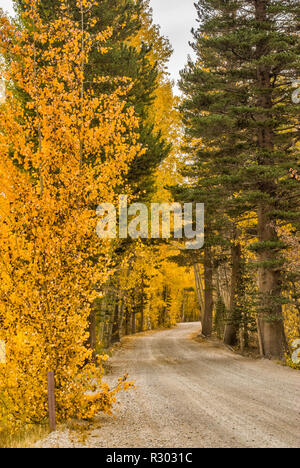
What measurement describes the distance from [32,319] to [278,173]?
9.53 m

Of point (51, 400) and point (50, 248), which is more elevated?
point (50, 248)

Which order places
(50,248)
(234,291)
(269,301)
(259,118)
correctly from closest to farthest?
(50,248)
(269,301)
(259,118)
(234,291)

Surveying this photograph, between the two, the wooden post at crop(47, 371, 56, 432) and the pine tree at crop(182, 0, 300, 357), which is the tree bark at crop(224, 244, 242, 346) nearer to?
the pine tree at crop(182, 0, 300, 357)

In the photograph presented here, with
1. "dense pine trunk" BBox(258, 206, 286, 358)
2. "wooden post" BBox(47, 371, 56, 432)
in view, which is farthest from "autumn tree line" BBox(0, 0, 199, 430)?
"dense pine trunk" BBox(258, 206, 286, 358)

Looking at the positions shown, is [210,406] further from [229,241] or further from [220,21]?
[220,21]

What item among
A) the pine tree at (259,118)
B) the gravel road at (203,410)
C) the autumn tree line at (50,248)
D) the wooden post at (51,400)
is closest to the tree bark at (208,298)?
the pine tree at (259,118)

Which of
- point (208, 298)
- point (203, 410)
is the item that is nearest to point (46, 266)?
point (203, 410)

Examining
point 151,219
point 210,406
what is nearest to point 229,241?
point 151,219

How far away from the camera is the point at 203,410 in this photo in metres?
7.66

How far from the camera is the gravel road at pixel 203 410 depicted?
5.75 meters

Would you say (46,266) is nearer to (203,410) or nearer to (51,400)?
(51,400)

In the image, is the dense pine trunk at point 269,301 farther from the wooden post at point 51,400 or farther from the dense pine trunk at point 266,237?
the wooden post at point 51,400

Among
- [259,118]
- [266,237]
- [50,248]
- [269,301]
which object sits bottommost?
[269,301]

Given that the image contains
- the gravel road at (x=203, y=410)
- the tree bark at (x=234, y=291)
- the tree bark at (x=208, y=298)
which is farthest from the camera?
the tree bark at (x=208, y=298)
